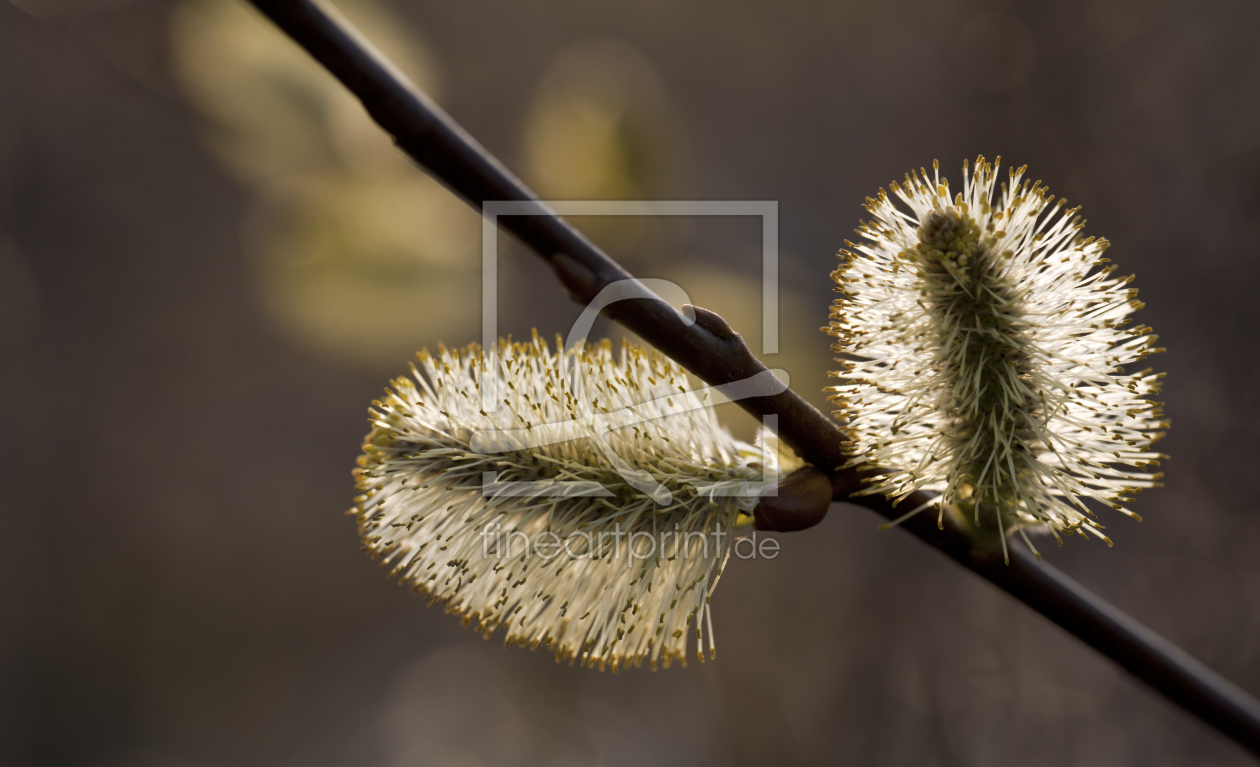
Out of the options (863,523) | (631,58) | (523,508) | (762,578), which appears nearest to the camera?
(523,508)

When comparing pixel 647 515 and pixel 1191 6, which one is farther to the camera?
pixel 1191 6

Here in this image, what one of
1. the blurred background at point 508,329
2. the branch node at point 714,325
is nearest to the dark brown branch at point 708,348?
the branch node at point 714,325

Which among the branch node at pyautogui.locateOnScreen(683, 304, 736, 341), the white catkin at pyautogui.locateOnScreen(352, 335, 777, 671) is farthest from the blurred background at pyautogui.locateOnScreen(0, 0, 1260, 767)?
the branch node at pyautogui.locateOnScreen(683, 304, 736, 341)

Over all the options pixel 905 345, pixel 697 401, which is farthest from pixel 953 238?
pixel 697 401

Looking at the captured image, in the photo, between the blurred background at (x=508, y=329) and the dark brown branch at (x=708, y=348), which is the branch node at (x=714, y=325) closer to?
the dark brown branch at (x=708, y=348)

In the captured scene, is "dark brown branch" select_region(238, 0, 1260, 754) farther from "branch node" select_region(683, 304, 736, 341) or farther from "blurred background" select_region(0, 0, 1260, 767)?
"blurred background" select_region(0, 0, 1260, 767)

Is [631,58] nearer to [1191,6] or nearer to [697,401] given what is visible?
[697,401]

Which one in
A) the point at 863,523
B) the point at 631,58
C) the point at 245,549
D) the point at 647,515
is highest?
the point at 631,58

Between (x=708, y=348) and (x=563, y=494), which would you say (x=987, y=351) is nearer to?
(x=708, y=348)
